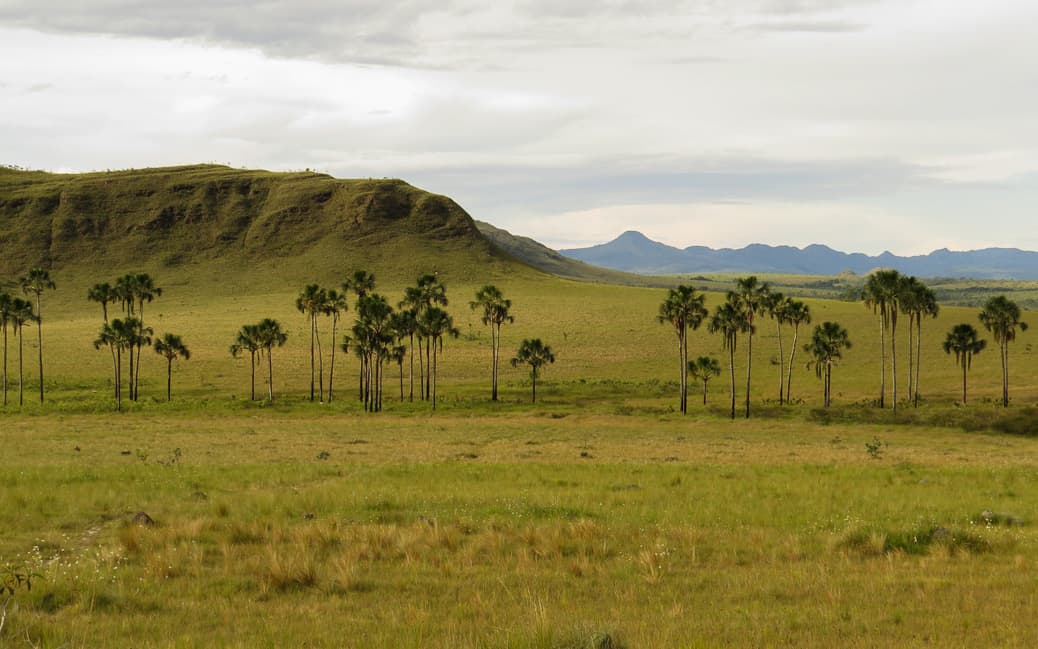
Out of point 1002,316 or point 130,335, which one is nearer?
point 1002,316

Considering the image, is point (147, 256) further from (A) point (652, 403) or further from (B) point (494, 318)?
(A) point (652, 403)

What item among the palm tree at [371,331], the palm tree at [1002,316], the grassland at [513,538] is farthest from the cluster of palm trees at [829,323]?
the palm tree at [371,331]

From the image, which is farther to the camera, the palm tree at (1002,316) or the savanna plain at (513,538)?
the palm tree at (1002,316)

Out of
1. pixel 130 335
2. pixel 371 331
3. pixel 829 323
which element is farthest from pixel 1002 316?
pixel 130 335

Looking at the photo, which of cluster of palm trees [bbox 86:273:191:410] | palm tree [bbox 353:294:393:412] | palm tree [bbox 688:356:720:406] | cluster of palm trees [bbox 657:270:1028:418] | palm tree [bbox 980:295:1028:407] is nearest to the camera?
cluster of palm trees [bbox 657:270:1028:418]

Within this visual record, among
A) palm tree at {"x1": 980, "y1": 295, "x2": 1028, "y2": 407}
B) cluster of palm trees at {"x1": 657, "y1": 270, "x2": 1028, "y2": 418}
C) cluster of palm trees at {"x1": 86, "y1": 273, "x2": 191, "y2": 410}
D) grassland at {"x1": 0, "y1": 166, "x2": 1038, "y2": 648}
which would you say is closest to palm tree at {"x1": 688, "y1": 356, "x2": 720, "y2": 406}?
cluster of palm trees at {"x1": 657, "y1": 270, "x2": 1028, "y2": 418}

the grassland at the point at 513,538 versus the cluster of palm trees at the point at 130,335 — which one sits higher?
the cluster of palm trees at the point at 130,335

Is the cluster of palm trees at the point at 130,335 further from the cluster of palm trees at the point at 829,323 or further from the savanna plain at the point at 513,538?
the cluster of palm trees at the point at 829,323

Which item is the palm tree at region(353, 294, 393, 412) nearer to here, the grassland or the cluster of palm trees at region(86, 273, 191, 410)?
the cluster of palm trees at region(86, 273, 191, 410)

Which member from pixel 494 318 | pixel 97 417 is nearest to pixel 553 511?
pixel 97 417

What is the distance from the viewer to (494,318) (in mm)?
92438

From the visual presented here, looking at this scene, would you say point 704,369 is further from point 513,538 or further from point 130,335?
point 513,538

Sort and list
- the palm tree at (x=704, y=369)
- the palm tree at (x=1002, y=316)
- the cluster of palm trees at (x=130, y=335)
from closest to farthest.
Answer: the palm tree at (x=1002, y=316) < the cluster of palm trees at (x=130, y=335) < the palm tree at (x=704, y=369)

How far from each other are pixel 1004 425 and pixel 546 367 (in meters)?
57.9
